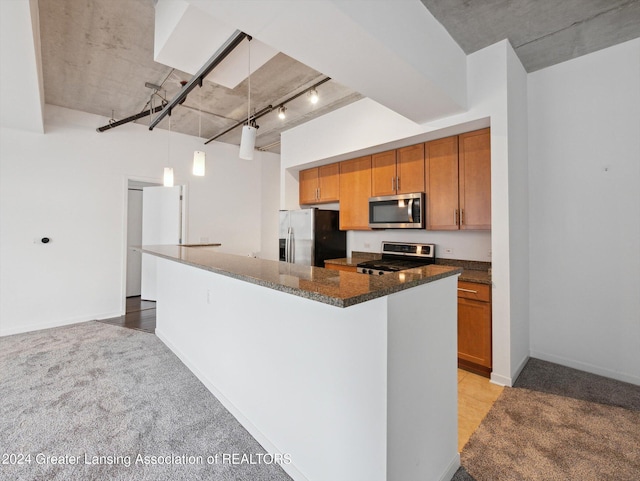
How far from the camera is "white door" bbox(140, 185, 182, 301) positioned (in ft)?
16.9

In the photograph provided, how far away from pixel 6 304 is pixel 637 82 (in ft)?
23.5

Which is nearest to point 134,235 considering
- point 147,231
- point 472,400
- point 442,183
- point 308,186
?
point 147,231

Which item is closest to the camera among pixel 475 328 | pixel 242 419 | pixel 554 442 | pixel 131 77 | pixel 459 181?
pixel 554 442

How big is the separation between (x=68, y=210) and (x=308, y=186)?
11.2 ft

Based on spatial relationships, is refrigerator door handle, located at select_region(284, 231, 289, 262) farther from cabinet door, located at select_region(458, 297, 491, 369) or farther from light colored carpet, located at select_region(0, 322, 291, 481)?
cabinet door, located at select_region(458, 297, 491, 369)

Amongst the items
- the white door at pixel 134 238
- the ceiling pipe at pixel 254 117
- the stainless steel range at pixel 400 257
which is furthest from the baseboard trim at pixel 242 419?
the white door at pixel 134 238

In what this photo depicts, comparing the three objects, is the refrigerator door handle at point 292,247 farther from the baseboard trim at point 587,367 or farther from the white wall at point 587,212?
the baseboard trim at point 587,367

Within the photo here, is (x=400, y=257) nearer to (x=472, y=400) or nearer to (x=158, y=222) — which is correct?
(x=472, y=400)

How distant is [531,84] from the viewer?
3045 millimetres

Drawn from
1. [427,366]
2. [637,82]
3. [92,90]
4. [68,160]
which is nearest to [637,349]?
[637,82]

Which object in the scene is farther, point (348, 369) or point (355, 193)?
point (355, 193)

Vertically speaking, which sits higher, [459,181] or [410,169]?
[410,169]

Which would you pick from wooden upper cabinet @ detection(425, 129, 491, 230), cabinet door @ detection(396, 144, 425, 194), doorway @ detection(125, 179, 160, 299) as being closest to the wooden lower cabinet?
wooden upper cabinet @ detection(425, 129, 491, 230)

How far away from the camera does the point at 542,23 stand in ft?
7.53
